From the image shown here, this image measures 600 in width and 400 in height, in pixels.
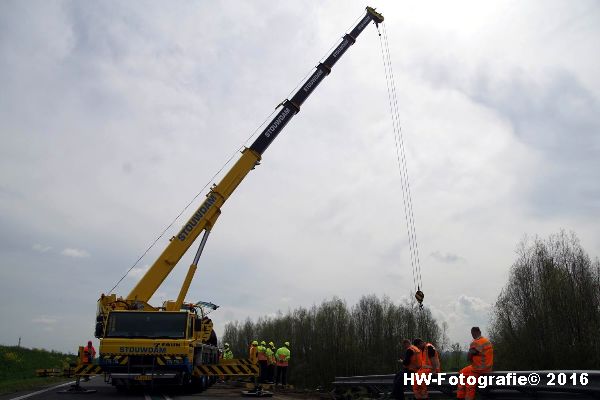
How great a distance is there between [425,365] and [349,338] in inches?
1647

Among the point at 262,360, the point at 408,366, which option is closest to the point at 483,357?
the point at 408,366

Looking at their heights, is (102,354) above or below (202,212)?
below

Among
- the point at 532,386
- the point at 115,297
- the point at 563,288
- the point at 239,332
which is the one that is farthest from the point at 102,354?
the point at 239,332

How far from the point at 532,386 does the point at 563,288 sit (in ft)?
102

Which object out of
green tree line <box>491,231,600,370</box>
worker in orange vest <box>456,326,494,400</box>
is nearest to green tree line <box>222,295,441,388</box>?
green tree line <box>491,231,600,370</box>

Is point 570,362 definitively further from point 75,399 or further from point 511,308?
point 75,399

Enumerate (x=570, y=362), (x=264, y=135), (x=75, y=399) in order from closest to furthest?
(x=75, y=399) → (x=264, y=135) → (x=570, y=362)

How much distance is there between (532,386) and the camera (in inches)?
308

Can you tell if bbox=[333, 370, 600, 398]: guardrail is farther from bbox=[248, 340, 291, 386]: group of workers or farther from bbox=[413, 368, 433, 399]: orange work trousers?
bbox=[248, 340, 291, 386]: group of workers

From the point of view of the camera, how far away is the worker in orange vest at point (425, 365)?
10.1 m

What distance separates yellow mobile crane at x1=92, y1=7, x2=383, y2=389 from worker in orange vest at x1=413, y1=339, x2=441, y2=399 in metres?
7.57

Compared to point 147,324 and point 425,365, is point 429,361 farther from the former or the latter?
point 147,324

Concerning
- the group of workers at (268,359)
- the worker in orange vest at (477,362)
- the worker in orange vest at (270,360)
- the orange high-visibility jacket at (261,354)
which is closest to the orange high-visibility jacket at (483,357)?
the worker in orange vest at (477,362)

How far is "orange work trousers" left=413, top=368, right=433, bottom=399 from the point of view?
Answer: 1002 cm
